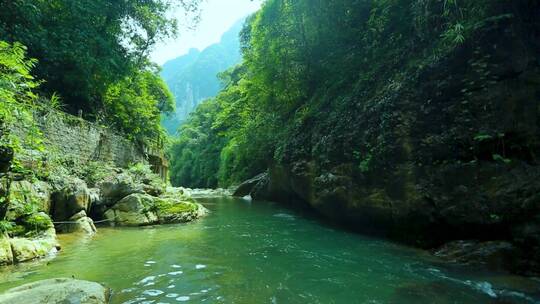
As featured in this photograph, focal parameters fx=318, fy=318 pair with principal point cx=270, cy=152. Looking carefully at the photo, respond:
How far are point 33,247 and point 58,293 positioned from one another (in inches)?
127

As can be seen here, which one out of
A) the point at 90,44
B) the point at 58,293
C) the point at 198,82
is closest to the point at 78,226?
the point at 58,293

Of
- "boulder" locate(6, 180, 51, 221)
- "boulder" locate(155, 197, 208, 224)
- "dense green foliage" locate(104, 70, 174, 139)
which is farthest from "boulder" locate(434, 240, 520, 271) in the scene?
"dense green foliage" locate(104, 70, 174, 139)

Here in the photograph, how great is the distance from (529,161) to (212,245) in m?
6.92

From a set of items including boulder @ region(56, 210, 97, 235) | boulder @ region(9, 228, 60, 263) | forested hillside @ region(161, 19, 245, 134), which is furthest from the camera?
forested hillside @ region(161, 19, 245, 134)

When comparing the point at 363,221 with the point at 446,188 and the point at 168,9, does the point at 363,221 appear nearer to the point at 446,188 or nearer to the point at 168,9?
the point at 446,188

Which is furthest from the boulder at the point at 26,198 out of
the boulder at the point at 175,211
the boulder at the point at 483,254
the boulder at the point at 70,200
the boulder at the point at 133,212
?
the boulder at the point at 483,254

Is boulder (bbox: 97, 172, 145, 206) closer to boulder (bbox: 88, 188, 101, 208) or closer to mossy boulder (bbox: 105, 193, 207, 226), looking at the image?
boulder (bbox: 88, 188, 101, 208)

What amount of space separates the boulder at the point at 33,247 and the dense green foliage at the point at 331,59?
7809mm

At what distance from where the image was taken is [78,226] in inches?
365

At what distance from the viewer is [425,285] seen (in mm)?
4930

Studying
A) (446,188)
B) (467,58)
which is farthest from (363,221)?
(467,58)

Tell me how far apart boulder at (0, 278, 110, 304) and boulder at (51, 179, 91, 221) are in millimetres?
5606

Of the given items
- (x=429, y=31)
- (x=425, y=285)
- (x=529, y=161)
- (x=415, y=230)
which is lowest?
(x=425, y=285)

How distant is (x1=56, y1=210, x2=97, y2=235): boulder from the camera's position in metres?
9.17
